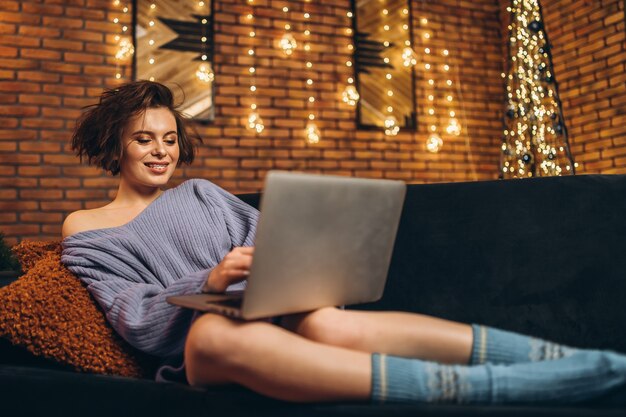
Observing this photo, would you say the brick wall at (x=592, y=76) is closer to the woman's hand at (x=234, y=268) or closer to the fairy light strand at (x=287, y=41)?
the fairy light strand at (x=287, y=41)

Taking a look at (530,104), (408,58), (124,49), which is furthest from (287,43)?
(530,104)

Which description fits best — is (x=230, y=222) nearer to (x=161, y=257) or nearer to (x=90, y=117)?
(x=161, y=257)

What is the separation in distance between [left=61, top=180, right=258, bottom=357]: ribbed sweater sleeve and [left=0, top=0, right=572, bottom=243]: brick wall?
7.60 ft

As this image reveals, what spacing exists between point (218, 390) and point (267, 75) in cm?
347

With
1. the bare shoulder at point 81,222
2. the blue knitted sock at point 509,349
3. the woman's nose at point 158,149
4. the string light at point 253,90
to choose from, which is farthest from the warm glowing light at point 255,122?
the blue knitted sock at point 509,349

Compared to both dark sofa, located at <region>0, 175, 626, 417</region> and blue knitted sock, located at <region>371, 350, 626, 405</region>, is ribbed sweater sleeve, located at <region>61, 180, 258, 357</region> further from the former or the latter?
blue knitted sock, located at <region>371, 350, 626, 405</region>

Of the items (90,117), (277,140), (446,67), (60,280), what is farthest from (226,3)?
(60,280)

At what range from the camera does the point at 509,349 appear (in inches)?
44.0

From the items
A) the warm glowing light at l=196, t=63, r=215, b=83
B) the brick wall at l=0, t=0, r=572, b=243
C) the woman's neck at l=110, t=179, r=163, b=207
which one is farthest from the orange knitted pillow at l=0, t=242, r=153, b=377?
the warm glowing light at l=196, t=63, r=215, b=83

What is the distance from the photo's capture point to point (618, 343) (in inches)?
60.5

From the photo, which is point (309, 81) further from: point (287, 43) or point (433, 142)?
point (433, 142)

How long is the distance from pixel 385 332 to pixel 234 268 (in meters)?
0.34

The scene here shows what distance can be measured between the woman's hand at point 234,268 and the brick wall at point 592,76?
Result: 3.63 m

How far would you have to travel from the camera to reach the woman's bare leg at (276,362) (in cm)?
105
